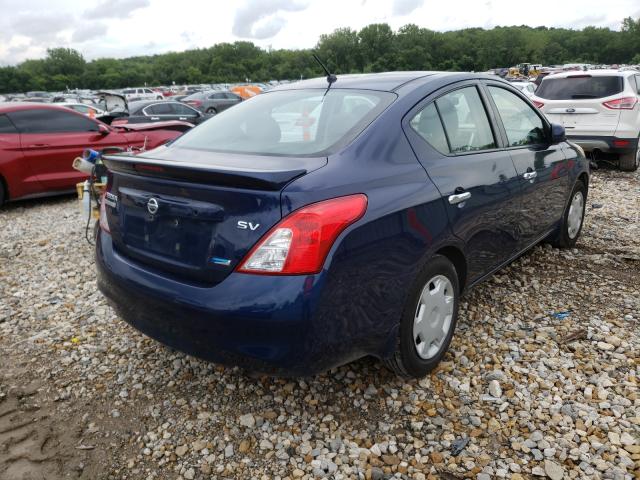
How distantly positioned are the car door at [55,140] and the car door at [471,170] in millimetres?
6218

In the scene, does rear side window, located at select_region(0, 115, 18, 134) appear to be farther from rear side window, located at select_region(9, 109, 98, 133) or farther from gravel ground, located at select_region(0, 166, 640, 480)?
gravel ground, located at select_region(0, 166, 640, 480)

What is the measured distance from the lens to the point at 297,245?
80.3 inches

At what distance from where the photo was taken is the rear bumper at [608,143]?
8102 millimetres

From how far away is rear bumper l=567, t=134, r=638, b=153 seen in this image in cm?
810

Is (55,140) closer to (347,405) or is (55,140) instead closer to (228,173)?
(228,173)

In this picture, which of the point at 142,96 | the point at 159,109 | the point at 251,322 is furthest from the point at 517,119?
the point at 142,96

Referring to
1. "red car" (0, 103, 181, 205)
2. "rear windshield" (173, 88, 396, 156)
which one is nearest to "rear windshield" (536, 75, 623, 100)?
"red car" (0, 103, 181, 205)

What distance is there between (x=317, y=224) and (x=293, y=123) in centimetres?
102

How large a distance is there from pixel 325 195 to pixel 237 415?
51.3 inches

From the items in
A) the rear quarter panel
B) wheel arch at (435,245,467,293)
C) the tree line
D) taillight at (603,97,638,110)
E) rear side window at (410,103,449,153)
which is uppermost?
the tree line

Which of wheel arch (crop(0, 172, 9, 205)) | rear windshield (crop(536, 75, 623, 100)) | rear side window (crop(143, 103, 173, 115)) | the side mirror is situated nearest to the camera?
the side mirror

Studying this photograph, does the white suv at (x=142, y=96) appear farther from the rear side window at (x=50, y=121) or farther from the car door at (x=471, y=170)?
the car door at (x=471, y=170)

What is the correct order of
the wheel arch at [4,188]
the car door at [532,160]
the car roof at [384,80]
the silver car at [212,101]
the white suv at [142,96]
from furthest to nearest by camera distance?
the white suv at [142,96], the silver car at [212,101], the wheel arch at [4,188], the car door at [532,160], the car roof at [384,80]

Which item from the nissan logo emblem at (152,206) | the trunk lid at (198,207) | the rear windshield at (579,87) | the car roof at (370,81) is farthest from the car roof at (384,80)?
the rear windshield at (579,87)
